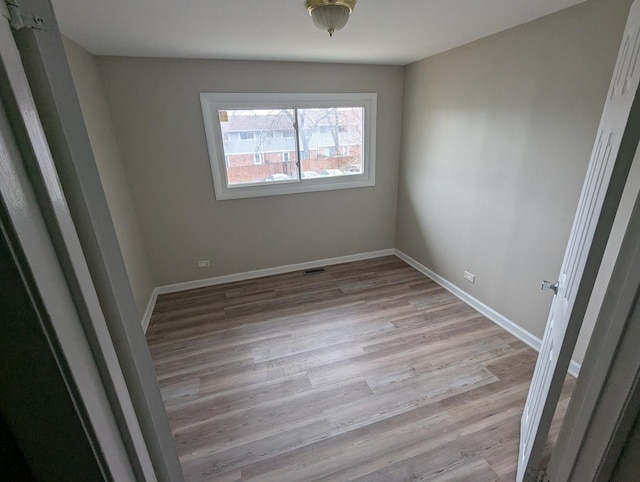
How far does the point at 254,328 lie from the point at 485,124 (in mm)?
2688

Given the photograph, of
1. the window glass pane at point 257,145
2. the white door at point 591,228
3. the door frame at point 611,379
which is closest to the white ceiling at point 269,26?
the window glass pane at point 257,145

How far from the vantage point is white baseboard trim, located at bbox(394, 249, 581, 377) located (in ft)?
7.76

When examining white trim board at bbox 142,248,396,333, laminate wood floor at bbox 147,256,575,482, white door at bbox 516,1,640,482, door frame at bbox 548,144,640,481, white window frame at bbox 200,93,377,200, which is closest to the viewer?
door frame at bbox 548,144,640,481

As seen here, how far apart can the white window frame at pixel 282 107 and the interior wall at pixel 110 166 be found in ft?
2.69

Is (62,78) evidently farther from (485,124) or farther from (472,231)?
(472,231)

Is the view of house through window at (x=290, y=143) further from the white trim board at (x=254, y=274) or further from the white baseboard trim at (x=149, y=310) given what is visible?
the white baseboard trim at (x=149, y=310)

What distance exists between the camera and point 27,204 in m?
0.45

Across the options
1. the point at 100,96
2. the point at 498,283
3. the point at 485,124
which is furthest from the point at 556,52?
the point at 100,96

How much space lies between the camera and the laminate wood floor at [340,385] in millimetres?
1627

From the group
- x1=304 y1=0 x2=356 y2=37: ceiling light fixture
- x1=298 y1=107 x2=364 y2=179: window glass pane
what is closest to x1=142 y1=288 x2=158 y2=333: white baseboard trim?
x1=298 y1=107 x2=364 y2=179: window glass pane

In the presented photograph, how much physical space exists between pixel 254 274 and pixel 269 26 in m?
2.54

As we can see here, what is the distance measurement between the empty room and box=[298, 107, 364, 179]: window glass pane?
3 centimetres

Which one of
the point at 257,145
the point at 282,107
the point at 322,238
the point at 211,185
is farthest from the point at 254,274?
the point at 282,107

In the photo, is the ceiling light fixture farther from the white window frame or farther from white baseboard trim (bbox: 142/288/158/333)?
white baseboard trim (bbox: 142/288/158/333)
